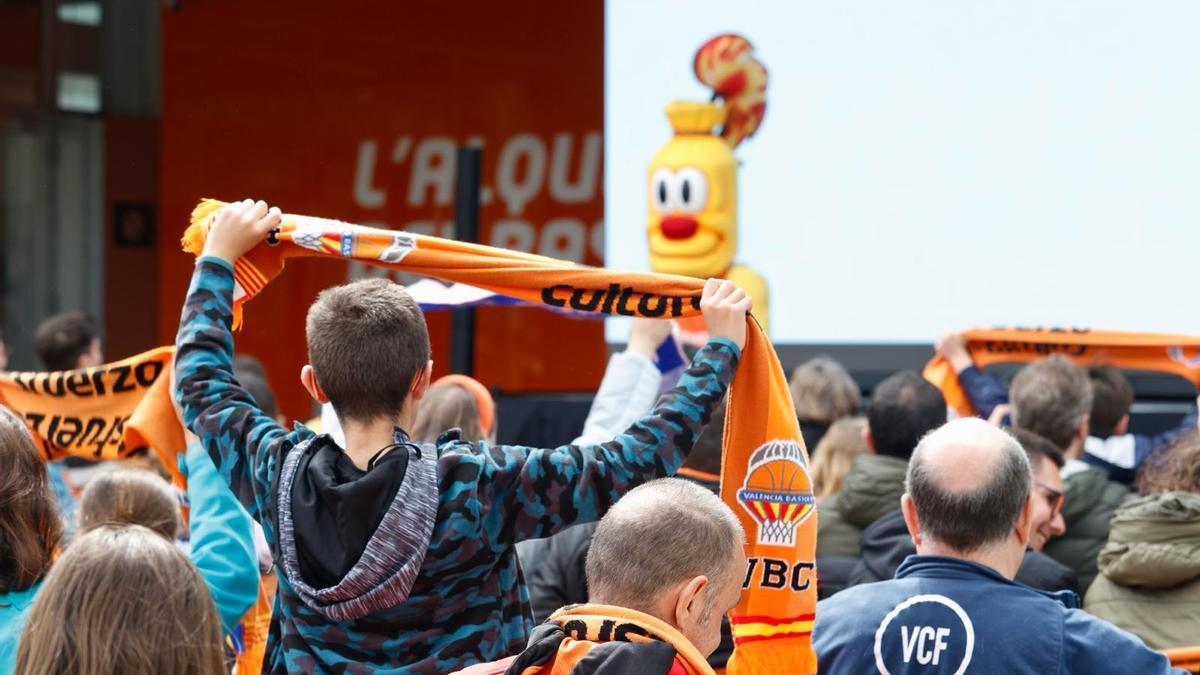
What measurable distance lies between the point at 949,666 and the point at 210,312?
127cm

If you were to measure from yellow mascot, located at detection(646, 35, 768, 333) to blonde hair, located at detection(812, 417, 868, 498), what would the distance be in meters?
2.99

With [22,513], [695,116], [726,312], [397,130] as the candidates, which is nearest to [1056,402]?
[726,312]

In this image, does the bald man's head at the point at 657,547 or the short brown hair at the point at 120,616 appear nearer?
the short brown hair at the point at 120,616

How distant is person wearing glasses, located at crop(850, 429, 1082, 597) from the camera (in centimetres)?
296

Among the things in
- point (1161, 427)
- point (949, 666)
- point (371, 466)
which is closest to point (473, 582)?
point (371, 466)

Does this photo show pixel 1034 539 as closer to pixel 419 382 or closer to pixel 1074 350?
pixel 1074 350

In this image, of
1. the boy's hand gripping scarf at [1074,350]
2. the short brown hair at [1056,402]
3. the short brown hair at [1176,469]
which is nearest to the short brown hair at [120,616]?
the short brown hair at [1176,469]

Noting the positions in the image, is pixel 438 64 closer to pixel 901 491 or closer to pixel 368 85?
pixel 368 85

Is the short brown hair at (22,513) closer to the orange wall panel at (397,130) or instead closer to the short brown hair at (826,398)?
the short brown hair at (826,398)

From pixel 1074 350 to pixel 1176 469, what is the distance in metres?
1.53

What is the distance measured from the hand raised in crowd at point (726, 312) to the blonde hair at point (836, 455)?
174 centimetres

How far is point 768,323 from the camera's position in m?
7.29

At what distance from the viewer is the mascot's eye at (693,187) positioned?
7125mm

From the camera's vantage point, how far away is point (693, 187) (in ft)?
23.4
